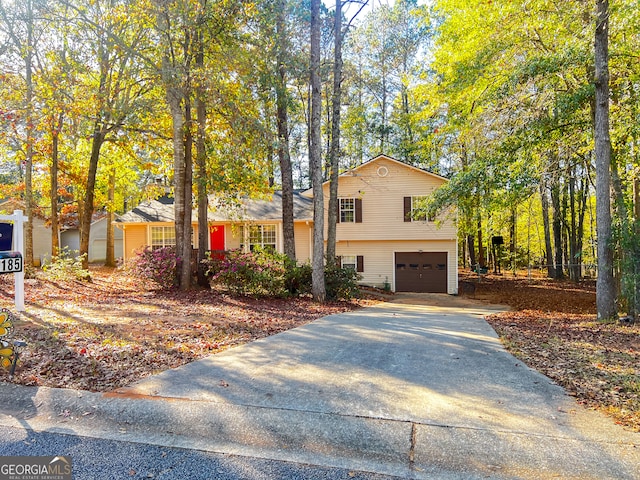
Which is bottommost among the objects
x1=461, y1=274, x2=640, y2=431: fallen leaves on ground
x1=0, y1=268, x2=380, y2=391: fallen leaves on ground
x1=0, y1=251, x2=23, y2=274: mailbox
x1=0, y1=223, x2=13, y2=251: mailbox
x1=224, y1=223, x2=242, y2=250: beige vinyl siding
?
x1=461, y1=274, x2=640, y2=431: fallen leaves on ground

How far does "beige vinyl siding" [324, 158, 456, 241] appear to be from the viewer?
1922 centimetres

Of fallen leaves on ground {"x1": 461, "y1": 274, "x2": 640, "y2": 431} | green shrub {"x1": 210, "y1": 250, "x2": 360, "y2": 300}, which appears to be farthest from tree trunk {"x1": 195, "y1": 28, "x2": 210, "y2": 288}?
fallen leaves on ground {"x1": 461, "y1": 274, "x2": 640, "y2": 431}

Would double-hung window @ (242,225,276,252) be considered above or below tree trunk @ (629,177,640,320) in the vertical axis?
above

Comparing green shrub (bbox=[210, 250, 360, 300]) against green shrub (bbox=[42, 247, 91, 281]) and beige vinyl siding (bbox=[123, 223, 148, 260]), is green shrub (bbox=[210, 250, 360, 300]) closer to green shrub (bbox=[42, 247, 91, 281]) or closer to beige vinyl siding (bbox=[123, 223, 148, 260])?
green shrub (bbox=[42, 247, 91, 281])

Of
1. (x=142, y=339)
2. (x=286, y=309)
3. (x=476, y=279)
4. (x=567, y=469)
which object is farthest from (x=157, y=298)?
(x=476, y=279)

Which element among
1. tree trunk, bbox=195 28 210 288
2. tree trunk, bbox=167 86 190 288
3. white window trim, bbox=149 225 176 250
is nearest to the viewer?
tree trunk, bbox=167 86 190 288

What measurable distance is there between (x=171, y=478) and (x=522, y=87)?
1072 centimetres

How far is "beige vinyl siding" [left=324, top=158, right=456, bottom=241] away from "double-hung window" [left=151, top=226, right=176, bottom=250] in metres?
8.21

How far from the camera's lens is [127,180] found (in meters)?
25.7

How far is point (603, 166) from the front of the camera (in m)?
9.33

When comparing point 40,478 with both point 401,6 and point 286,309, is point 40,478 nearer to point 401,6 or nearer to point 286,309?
point 286,309

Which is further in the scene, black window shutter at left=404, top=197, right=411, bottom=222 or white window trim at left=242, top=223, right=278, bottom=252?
white window trim at left=242, top=223, right=278, bottom=252

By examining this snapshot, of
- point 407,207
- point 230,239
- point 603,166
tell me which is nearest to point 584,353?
point 603,166

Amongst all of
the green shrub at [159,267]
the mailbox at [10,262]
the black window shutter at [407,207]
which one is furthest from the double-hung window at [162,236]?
the mailbox at [10,262]
